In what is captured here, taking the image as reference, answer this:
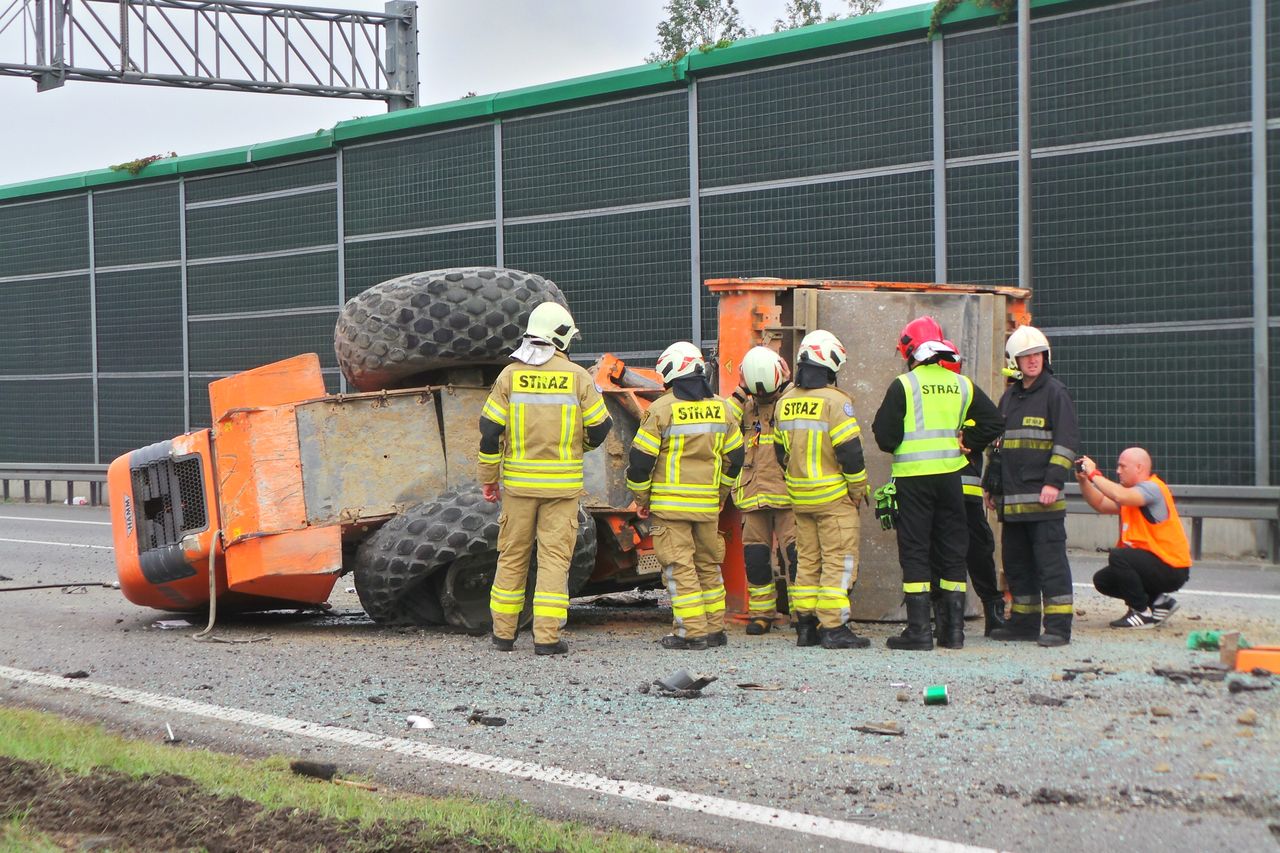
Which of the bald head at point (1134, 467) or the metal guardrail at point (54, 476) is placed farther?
the metal guardrail at point (54, 476)

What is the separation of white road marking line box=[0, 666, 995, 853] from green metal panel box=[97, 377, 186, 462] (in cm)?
1874

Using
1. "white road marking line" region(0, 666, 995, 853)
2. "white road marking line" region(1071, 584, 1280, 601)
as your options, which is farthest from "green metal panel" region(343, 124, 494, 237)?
"white road marking line" region(0, 666, 995, 853)

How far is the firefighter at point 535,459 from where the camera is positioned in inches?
311

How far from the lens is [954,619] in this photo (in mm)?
7738

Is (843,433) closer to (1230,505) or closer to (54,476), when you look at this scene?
(1230,505)

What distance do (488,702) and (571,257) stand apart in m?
13.7

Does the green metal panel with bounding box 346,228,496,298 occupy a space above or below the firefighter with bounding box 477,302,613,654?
above

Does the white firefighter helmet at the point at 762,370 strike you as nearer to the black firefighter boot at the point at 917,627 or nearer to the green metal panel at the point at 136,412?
the black firefighter boot at the point at 917,627

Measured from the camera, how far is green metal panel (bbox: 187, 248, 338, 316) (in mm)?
22734

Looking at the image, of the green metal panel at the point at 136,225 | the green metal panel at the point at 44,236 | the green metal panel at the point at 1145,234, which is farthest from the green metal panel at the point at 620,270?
the green metal panel at the point at 44,236

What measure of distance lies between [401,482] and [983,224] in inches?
363

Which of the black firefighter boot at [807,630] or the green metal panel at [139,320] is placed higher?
the green metal panel at [139,320]

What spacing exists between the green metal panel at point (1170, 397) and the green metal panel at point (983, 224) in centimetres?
114

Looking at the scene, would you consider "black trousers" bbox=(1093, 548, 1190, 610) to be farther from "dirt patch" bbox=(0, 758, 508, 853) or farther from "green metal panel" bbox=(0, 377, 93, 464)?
"green metal panel" bbox=(0, 377, 93, 464)
